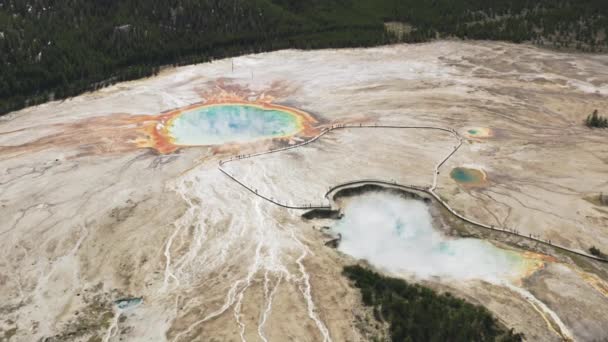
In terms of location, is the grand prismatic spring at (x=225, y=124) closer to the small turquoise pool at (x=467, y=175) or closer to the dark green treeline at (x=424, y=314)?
the small turquoise pool at (x=467, y=175)

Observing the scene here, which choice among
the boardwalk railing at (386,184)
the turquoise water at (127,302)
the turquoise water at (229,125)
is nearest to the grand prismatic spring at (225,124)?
the turquoise water at (229,125)

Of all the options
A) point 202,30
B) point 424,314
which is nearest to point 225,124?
point 424,314

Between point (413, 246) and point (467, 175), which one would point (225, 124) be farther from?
point (413, 246)

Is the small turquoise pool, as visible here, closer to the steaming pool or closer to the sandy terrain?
the sandy terrain

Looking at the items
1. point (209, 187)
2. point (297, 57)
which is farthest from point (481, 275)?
point (297, 57)

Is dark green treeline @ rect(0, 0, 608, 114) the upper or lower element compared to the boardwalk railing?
upper

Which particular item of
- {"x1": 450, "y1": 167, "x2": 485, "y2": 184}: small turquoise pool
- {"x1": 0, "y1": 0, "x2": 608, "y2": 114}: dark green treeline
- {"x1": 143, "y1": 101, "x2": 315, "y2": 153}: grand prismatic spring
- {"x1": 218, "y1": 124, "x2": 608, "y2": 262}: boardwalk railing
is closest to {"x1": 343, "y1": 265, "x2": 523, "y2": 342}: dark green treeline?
{"x1": 218, "y1": 124, "x2": 608, "y2": 262}: boardwalk railing

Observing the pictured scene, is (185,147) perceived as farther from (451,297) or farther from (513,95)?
(513,95)
